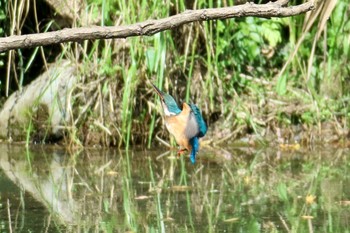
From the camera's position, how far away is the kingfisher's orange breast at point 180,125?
313cm

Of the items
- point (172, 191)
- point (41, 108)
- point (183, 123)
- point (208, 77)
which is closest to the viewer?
point (183, 123)

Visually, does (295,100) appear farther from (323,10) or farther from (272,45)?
(323,10)

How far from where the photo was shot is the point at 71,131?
7.35 metres

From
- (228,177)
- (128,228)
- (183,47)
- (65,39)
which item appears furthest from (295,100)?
(65,39)

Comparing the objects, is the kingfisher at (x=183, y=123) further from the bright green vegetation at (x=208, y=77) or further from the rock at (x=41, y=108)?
the rock at (x=41, y=108)

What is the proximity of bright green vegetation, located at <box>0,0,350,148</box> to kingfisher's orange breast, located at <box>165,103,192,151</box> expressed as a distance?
3641 millimetres

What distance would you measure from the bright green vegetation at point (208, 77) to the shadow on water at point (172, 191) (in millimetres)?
320

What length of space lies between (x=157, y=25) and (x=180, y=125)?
16.4 inches

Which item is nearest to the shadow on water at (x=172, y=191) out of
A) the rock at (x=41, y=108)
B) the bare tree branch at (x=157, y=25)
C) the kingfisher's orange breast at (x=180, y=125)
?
the rock at (x=41, y=108)

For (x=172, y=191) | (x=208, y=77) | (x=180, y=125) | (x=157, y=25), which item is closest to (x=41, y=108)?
(x=208, y=77)

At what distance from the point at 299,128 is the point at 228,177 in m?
1.52

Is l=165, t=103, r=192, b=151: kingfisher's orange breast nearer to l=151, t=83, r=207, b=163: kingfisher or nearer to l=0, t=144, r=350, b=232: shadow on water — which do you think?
l=151, t=83, r=207, b=163: kingfisher

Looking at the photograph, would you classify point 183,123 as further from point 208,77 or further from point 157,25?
point 208,77

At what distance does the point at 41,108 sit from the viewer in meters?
7.65
